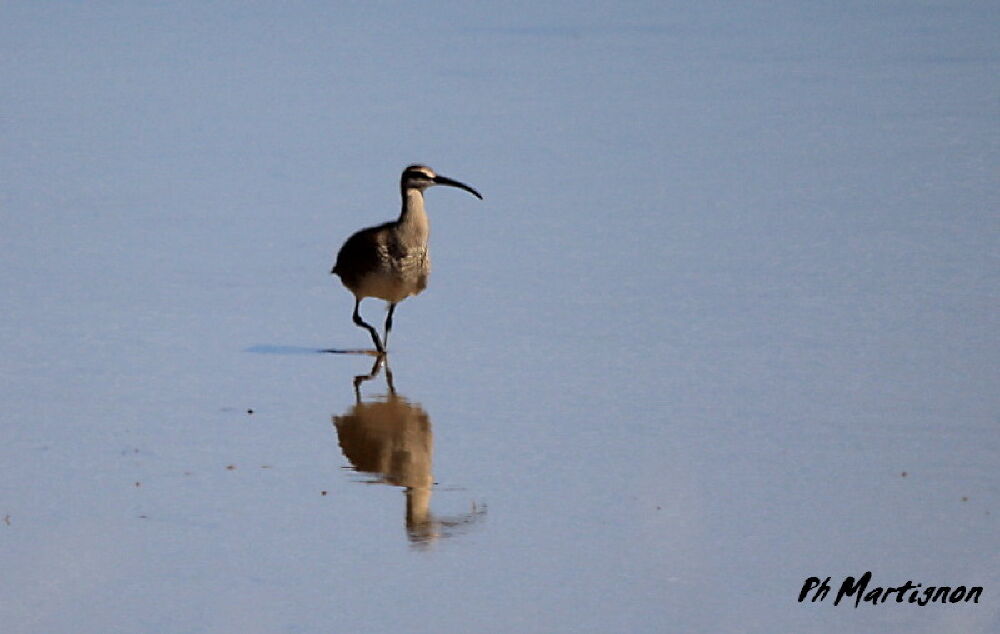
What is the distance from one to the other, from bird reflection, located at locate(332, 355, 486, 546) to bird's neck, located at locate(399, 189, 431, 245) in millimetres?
1474

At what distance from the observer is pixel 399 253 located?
1377 centimetres

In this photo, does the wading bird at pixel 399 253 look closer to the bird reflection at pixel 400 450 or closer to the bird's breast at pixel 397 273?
the bird's breast at pixel 397 273

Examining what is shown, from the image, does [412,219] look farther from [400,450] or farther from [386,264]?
[400,450]

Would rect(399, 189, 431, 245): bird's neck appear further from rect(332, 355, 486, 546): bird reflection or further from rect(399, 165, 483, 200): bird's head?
rect(332, 355, 486, 546): bird reflection

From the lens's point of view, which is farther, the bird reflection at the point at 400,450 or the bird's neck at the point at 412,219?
the bird's neck at the point at 412,219

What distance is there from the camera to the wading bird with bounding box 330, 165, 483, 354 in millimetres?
13773

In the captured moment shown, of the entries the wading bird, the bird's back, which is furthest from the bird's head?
the bird's back

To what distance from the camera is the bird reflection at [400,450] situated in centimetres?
906

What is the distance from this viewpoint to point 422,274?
45.7ft

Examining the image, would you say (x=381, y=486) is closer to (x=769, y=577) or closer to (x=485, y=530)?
(x=485, y=530)

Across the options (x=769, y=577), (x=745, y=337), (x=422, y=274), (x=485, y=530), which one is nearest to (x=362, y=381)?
(x=422, y=274)

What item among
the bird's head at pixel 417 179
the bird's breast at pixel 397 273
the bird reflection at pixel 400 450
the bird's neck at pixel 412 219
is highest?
the bird's head at pixel 417 179

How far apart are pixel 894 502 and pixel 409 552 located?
254 centimetres

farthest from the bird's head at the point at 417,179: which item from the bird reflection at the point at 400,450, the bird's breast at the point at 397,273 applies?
the bird reflection at the point at 400,450
